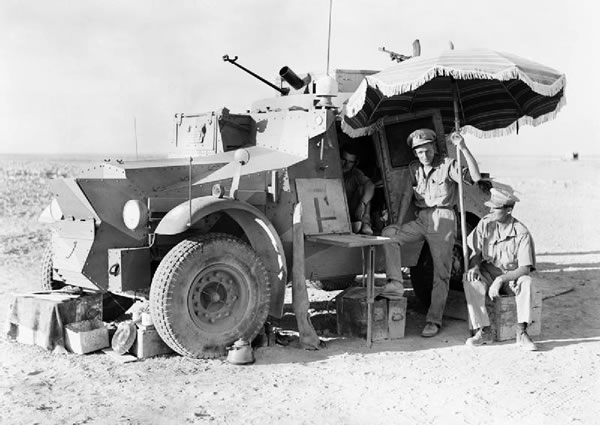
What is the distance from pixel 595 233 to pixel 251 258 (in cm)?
1149

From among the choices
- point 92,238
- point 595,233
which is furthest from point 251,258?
point 595,233

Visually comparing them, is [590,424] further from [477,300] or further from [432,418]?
[477,300]

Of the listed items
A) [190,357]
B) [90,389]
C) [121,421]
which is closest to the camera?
[121,421]

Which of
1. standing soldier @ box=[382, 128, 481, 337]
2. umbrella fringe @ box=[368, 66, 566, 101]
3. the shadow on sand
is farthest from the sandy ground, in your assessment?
umbrella fringe @ box=[368, 66, 566, 101]

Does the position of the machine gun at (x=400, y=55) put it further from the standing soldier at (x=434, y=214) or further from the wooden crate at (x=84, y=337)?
the wooden crate at (x=84, y=337)

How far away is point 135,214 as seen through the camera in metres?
5.84

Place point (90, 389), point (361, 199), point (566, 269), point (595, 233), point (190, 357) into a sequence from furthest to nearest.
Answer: point (595, 233) < point (566, 269) < point (361, 199) < point (190, 357) < point (90, 389)

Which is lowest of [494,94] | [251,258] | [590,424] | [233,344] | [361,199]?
[590,424]

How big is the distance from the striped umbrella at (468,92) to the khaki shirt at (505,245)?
4.50ft

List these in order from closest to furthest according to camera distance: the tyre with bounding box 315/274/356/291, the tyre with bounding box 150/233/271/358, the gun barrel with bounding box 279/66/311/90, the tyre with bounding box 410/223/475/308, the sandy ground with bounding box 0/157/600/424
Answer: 1. the sandy ground with bounding box 0/157/600/424
2. the tyre with bounding box 150/233/271/358
3. the gun barrel with bounding box 279/66/311/90
4. the tyre with bounding box 410/223/475/308
5. the tyre with bounding box 315/274/356/291

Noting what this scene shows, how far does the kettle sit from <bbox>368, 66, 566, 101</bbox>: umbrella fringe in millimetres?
2540

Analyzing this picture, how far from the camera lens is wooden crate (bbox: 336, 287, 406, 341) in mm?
6871

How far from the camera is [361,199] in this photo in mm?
7430

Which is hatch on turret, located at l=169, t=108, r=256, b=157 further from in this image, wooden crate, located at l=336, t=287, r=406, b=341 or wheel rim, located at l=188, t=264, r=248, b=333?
wooden crate, located at l=336, t=287, r=406, b=341
